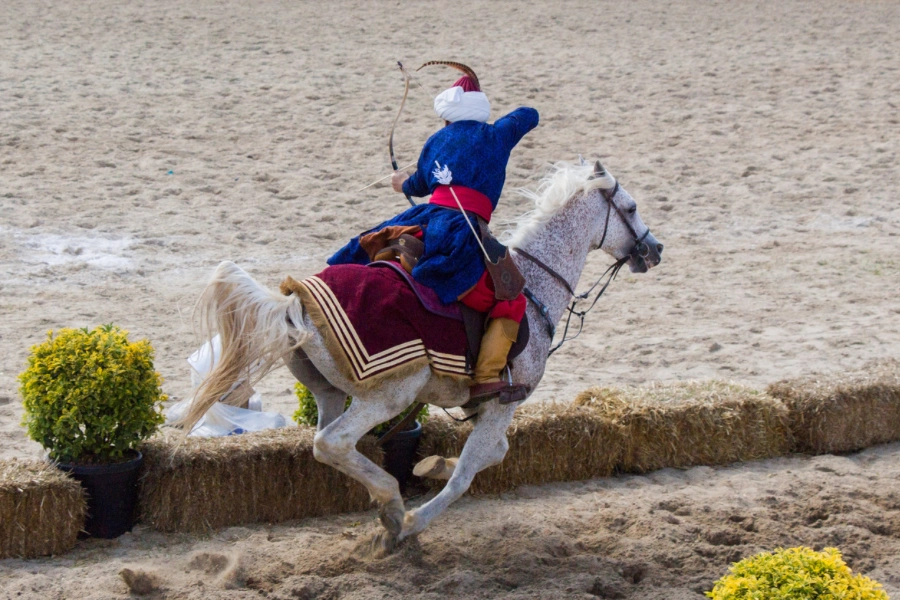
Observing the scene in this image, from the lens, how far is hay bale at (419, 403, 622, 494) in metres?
5.81

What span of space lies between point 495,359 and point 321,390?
879 millimetres

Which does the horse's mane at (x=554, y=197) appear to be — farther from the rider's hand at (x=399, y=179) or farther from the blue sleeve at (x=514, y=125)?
the rider's hand at (x=399, y=179)

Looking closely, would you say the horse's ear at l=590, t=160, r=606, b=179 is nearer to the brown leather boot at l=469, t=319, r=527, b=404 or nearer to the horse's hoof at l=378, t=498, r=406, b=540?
the brown leather boot at l=469, t=319, r=527, b=404

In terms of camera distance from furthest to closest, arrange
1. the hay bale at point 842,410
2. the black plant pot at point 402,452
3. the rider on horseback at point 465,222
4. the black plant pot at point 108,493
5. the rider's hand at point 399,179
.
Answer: the hay bale at point 842,410, the black plant pot at point 402,452, the rider's hand at point 399,179, the black plant pot at point 108,493, the rider on horseback at point 465,222

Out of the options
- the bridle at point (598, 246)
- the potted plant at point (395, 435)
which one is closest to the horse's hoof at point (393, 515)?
the potted plant at point (395, 435)

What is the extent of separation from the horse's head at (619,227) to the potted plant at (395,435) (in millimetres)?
1394

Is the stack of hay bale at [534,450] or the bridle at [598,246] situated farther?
the bridle at [598,246]

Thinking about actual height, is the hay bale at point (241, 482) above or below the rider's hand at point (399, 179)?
below

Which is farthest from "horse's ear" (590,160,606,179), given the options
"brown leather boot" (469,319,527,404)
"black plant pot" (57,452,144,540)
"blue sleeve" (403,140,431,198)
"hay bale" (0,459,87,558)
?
"hay bale" (0,459,87,558)

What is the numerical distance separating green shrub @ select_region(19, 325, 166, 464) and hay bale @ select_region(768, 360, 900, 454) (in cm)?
420

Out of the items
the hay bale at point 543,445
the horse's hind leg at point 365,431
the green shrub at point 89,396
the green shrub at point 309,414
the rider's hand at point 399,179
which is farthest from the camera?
the hay bale at point 543,445

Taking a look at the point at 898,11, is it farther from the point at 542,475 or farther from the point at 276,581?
the point at 276,581

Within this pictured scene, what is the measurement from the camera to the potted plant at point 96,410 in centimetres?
473

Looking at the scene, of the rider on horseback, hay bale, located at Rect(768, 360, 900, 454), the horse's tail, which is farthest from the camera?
hay bale, located at Rect(768, 360, 900, 454)
